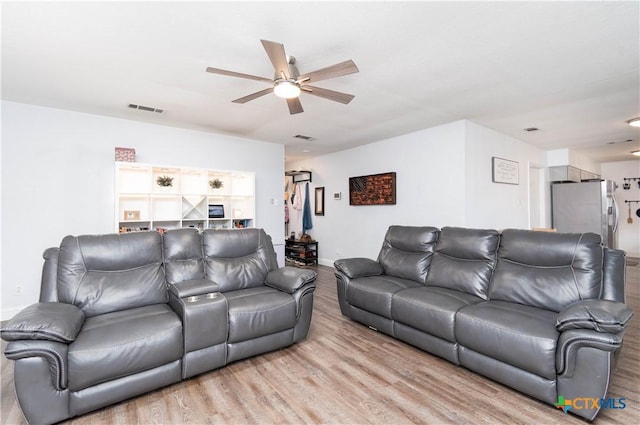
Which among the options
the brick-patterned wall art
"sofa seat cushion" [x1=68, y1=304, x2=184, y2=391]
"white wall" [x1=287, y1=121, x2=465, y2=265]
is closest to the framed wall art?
"white wall" [x1=287, y1=121, x2=465, y2=265]

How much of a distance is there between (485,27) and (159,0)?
7.34ft

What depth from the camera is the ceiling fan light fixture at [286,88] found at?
8.12 ft

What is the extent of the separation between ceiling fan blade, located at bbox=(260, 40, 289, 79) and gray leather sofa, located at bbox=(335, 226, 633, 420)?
6.94ft

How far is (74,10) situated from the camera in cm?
201

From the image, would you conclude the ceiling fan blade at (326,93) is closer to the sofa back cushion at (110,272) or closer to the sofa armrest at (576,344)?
the sofa back cushion at (110,272)

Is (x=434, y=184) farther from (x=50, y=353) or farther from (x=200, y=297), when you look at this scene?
(x=50, y=353)

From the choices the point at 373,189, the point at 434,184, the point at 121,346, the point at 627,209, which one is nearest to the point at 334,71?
the point at 121,346

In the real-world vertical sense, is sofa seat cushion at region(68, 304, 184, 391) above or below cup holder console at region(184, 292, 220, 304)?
below

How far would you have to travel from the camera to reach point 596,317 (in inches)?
68.5

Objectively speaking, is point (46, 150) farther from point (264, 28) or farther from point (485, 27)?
point (485, 27)

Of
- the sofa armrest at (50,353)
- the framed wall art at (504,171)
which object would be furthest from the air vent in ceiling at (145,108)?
the framed wall art at (504,171)

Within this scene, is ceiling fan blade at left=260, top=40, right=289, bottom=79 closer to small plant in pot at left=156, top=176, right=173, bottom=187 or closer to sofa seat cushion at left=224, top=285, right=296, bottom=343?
sofa seat cushion at left=224, top=285, right=296, bottom=343

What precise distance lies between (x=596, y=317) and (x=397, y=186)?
3.89 metres

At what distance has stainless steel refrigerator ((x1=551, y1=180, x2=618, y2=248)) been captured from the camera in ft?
18.7
